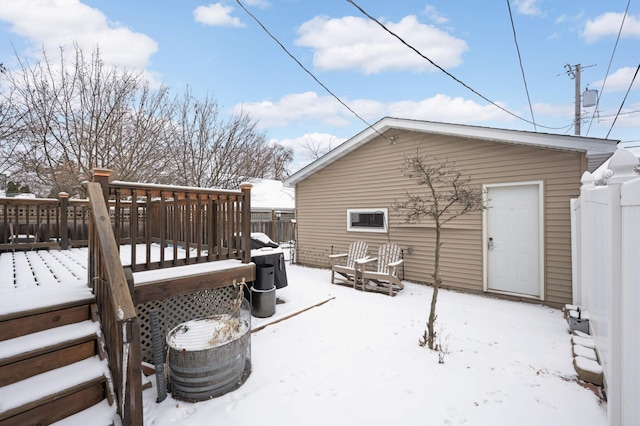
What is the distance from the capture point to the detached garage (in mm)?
4754

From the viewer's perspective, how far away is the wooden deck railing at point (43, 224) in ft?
16.1

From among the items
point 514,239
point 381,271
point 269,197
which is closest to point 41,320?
point 381,271

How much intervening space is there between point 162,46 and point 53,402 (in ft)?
30.3

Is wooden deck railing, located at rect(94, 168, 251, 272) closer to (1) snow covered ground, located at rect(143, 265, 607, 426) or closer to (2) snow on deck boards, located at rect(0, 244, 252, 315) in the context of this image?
(2) snow on deck boards, located at rect(0, 244, 252, 315)

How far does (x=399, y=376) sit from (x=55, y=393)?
2.63 m

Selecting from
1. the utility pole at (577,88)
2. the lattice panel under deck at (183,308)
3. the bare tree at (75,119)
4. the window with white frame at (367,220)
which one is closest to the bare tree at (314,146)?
the utility pole at (577,88)

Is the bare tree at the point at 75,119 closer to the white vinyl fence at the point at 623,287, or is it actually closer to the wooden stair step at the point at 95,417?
the wooden stair step at the point at 95,417

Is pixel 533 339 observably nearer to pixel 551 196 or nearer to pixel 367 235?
pixel 551 196

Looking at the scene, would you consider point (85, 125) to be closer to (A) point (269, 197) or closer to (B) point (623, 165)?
(A) point (269, 197)

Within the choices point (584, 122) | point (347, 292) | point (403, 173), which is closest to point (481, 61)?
point (403, 173)

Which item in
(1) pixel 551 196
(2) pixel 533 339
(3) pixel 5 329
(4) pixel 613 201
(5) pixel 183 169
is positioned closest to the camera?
(4) pixel 613 201

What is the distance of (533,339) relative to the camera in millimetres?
3574

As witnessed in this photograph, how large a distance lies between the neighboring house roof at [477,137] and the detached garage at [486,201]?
15 mm

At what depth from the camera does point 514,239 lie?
17.0 feet
